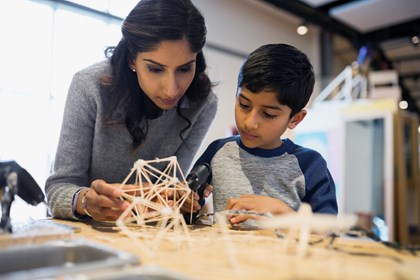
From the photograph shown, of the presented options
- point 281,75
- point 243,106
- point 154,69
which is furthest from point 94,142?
point 281,75

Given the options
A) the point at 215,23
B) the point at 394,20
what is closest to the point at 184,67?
the point at 215,23

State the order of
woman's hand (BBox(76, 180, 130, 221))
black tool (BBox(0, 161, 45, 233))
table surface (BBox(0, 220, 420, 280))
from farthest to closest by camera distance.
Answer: woman's hand (BBox(76, 180, 130, 221)) → black tool (BBox(0, 161, 45, 233)) → table surface (BBox(0, 220, 420, 280))

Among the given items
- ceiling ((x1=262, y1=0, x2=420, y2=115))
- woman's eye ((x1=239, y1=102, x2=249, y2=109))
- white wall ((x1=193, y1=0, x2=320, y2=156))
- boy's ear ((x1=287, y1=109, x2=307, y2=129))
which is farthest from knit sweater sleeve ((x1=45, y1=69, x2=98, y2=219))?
ceiling ((x1=262, y1=0, x2=420, y2=115))

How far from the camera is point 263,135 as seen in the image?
Answer: 1165mm

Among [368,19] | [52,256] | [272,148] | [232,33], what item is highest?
[368,19]

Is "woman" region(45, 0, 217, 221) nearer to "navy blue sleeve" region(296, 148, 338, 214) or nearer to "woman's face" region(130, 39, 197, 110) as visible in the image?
"woman's face" region(130, 39, 197, 110)

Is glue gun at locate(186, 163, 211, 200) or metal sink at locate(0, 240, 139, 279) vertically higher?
glue gun at locate(186, 163, 211, 200)

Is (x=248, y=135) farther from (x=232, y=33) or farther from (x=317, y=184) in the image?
(x=232, y=33)

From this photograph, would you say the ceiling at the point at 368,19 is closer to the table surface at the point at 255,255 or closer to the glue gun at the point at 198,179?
the glue gun at the point at 198,179

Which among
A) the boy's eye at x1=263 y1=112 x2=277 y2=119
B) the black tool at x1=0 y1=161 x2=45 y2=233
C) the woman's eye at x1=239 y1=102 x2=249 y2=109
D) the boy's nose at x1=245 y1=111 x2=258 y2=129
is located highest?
the woman's eye at x1=239 y1=102 x2=249 y2=109

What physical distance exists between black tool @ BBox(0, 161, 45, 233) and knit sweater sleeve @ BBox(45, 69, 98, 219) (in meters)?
0.25

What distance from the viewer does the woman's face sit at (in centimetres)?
108

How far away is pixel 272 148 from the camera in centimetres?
128

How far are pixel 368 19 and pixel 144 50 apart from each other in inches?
178
